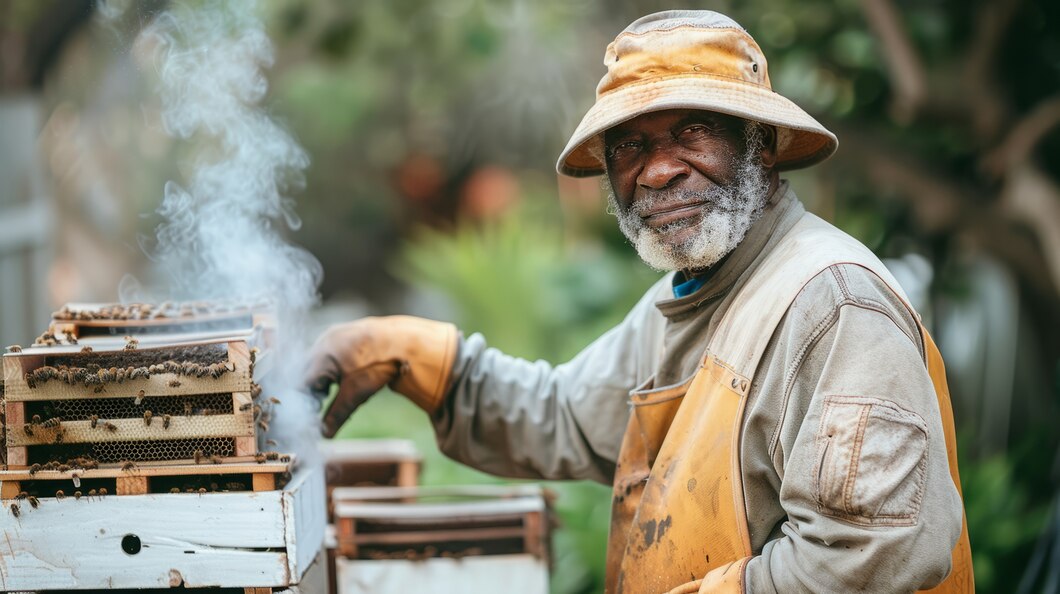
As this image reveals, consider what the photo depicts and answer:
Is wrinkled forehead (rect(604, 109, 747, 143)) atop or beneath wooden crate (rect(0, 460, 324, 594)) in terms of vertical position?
atop

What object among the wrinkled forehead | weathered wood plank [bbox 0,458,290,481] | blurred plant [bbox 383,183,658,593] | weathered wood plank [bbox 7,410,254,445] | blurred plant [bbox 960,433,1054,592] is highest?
the wrinkled forehead

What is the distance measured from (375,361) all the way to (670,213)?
1.08 metres

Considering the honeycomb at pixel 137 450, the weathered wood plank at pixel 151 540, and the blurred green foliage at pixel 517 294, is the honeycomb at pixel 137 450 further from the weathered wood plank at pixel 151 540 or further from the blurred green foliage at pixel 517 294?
the blurred green foliage at pixel 517 294

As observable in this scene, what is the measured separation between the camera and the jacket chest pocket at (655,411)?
97.0 inches

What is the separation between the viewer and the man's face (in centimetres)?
246

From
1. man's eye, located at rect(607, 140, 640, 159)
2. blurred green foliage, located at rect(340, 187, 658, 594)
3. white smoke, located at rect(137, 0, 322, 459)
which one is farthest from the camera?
blurred green foliage, located at rect(340, 187, 658, 594)

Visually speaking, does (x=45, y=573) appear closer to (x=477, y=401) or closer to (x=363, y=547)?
(x=363, y=547)

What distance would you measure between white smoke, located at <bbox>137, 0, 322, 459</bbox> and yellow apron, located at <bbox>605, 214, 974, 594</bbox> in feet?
3.31

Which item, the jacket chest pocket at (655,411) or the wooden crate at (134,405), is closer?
the wooden crate at (134,405)

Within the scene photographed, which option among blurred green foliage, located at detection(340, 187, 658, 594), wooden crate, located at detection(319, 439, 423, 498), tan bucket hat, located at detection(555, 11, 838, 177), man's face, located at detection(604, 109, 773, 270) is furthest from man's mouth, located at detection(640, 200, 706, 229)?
blurred green foliage, located at detection(340, 187, 658, 594)

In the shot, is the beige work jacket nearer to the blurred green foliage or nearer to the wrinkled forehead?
the wrinkled forehead

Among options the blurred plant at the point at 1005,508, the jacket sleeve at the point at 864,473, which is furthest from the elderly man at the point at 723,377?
the blurred plant at the point at 1005,508

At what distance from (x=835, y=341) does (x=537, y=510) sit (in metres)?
1.30

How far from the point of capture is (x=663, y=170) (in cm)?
247
